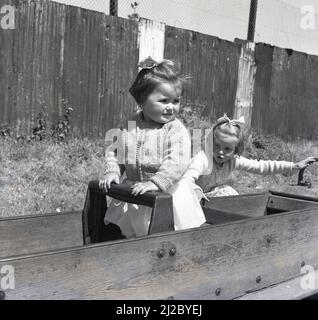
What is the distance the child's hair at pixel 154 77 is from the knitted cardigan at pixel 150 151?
181 mm

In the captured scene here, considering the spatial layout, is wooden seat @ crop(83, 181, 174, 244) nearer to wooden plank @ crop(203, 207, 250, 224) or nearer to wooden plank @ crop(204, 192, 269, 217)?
wooden plank @ crop(203, 207, 250, 224)

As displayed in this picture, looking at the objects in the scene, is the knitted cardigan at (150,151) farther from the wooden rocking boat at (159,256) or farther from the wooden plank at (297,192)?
the wooden plank at (297,192)

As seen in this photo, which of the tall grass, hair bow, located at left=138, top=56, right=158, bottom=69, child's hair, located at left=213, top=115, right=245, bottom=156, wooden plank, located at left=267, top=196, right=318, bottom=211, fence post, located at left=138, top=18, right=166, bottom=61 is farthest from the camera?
fence post, located at left=138, top=18, right=166, bottom=61

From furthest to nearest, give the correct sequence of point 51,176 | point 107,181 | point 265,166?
point 51,176 → point 265,166 → point 107,181

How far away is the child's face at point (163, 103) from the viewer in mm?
3018

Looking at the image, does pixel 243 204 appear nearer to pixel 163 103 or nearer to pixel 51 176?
pixel 163 103

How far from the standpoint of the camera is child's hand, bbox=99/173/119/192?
284 centimetres

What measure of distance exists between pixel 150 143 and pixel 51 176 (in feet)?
10.2

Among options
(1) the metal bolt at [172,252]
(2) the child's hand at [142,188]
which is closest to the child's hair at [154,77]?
(2) the child's hand at [142,188]

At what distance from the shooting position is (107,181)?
2850 mm

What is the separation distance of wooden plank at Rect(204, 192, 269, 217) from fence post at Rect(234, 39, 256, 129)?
571 centimetres

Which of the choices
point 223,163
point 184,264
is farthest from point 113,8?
point 184,264

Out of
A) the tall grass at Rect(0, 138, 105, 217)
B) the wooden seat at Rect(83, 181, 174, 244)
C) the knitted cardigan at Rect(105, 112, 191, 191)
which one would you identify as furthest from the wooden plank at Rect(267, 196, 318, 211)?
the tall grass at Rect(0, 138, 105, 217)
